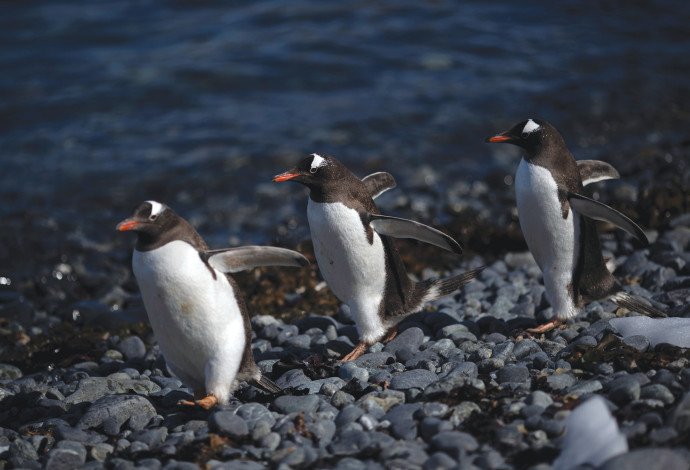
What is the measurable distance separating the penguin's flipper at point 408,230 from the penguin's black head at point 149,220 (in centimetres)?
152

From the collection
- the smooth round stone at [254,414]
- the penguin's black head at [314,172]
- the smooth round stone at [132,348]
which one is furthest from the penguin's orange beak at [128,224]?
the smooth round stone at [132,348]

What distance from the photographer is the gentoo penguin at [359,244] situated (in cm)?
513

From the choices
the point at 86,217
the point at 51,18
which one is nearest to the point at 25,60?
the point at 51,18

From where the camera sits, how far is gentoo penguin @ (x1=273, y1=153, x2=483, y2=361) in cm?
513

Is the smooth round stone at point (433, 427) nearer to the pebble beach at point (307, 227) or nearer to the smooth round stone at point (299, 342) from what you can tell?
the pebble beach at point (307, 227)

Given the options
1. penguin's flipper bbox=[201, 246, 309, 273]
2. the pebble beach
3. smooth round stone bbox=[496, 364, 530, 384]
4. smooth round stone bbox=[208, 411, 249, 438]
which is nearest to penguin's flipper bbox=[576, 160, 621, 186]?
the pebble beach

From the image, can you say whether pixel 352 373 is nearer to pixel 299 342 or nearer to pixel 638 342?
pixel 299 342

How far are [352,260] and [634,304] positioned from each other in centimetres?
195

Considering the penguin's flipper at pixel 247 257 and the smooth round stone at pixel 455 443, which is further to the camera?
the penguin's flipper at pixel 247 257

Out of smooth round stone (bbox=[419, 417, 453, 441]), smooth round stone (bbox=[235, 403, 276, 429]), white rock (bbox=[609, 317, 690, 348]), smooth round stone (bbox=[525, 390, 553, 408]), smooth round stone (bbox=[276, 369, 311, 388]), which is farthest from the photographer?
smooth round stone (bbox=[276, 369, 311, 388])

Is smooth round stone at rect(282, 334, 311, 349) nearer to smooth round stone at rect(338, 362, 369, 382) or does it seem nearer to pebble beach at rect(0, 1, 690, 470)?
pebble beach at rect(0, 1, 690, 470)

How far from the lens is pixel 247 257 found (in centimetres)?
442

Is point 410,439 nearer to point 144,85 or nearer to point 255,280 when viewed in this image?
point 255,280

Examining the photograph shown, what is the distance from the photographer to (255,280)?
7.47 m
